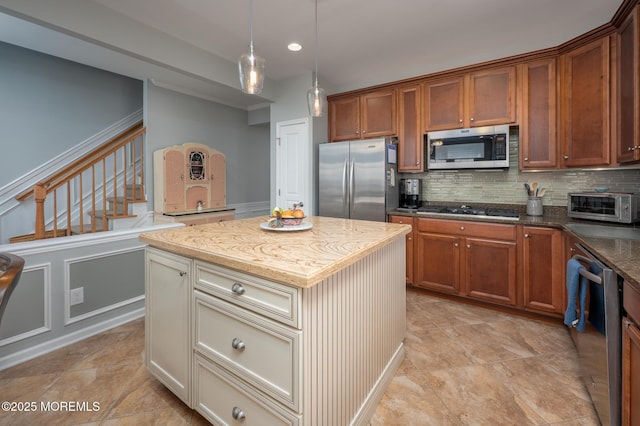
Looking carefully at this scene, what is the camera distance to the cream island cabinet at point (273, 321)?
113 centimetres

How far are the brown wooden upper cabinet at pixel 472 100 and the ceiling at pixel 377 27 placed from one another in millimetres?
305

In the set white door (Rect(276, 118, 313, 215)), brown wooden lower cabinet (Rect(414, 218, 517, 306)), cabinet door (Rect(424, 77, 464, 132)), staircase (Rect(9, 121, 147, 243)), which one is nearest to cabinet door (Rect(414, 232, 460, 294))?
brown wooden lower cabinet (Rect(414, 218, 517, 306))

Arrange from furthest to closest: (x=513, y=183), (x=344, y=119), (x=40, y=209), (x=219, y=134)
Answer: (x=219, y=134), (x=344, y=119), (x=513, y=183), (x=40, y=209)

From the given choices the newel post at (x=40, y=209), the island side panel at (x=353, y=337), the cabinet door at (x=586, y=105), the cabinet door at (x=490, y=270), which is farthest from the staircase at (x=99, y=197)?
the cabinet door at (x=586, y=105)

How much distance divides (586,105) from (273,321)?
3.05 meters

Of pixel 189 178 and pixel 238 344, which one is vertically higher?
pixel 189 178

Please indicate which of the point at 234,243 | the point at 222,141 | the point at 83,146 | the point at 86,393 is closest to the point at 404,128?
the point at 234,243

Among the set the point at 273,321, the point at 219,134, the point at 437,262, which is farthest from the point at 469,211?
the point at 219,134

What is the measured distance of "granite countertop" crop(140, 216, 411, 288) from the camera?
43.5 inches

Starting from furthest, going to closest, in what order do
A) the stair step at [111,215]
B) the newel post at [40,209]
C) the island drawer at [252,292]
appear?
1. the stair step at [111,215]
2. the newel post at [40,209]
3. the island drawer at [252,292]

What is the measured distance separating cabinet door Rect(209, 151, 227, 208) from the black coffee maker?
110 inches

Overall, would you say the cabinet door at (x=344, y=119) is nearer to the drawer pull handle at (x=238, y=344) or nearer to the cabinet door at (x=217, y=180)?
the cabinet door at (x=217, y=180)

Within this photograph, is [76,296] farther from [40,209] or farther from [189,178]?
[189,178]

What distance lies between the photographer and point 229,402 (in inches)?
53.4
